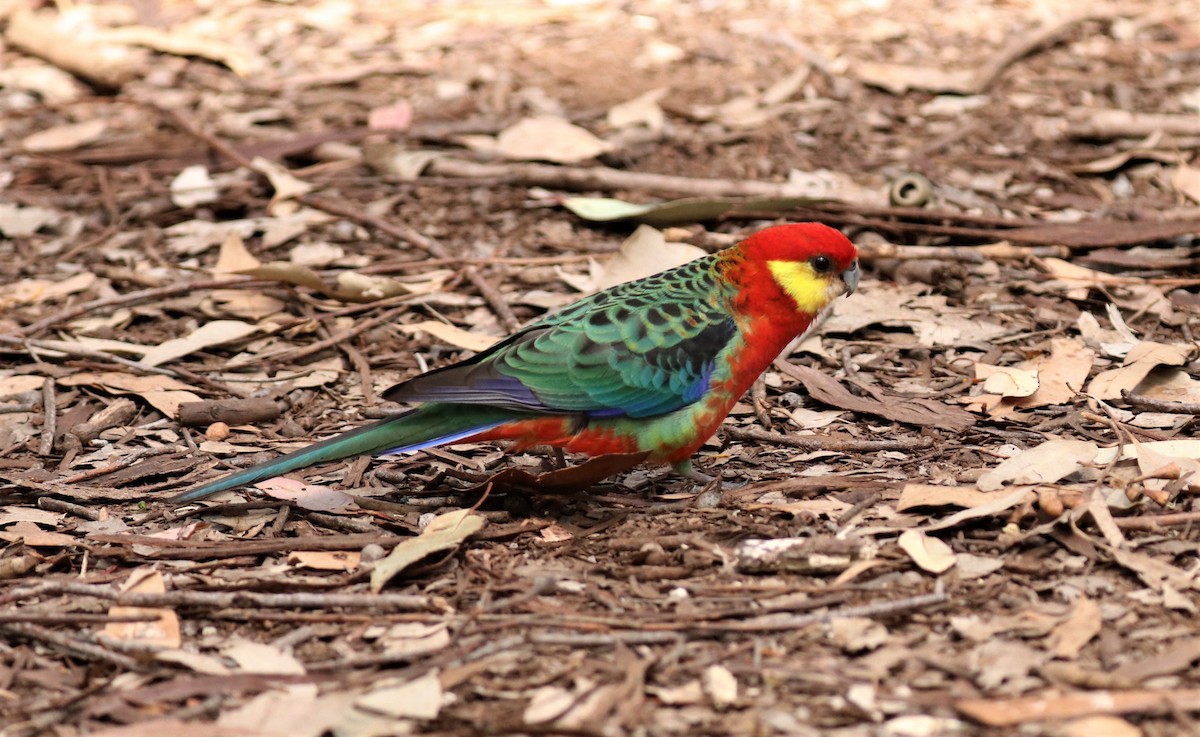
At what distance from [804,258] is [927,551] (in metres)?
1.29

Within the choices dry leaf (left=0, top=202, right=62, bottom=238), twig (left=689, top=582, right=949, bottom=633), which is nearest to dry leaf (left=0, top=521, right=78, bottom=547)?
twig (left=689, top=582, right=949, bottom=633)

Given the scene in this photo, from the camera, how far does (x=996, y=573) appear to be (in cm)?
373

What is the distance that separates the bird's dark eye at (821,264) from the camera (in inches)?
184

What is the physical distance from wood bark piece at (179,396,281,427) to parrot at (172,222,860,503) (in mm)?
830

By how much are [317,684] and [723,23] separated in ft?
24.1

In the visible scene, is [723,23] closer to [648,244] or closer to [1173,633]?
[648,244]

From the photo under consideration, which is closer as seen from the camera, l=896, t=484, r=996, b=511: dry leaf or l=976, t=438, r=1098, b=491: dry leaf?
l=896, t=484, r=996, b=511: dry leaf

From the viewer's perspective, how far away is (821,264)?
469 centimetres

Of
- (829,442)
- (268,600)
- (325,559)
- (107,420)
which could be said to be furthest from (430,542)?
(107,420)

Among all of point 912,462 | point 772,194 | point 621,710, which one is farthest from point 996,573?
point 772,194

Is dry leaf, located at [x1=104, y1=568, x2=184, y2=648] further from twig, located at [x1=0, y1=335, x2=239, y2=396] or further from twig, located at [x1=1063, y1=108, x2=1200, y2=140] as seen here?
twig, located at [x1=1063, y1=108, x2=1200, y2=140]

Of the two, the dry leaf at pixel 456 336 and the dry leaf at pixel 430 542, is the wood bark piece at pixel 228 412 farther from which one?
the dry leaf at pixel 430 542

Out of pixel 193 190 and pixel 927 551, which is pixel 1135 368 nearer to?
pixel 927 551

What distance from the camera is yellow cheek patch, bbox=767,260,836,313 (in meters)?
4.61
